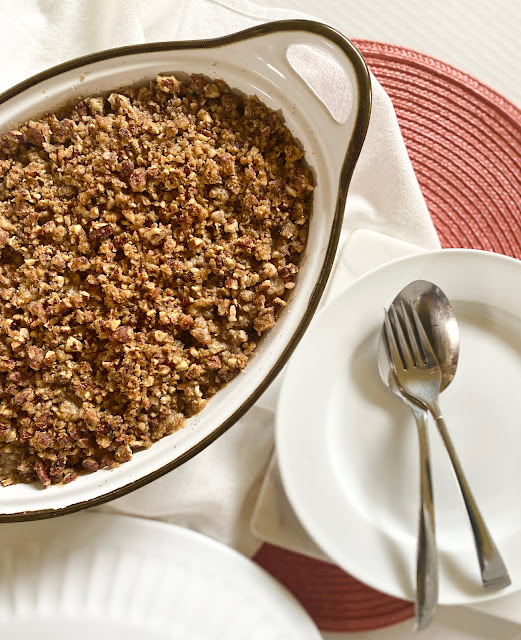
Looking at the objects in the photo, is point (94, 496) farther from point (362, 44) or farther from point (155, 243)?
point (362, 44)

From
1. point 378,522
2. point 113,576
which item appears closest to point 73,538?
point 113,576

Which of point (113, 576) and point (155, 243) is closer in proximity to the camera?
point (155, 243)

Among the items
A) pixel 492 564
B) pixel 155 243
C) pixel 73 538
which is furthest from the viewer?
pixel 73 538

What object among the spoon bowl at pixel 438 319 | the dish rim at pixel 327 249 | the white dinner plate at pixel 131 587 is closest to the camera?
the dish rim at pixel 327 249

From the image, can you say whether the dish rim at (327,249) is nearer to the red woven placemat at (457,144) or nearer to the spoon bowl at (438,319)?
the spoon bowl at (438,319)

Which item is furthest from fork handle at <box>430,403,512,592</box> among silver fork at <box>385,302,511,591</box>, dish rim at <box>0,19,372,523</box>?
dish rim at <box>0,19,372,523</box>

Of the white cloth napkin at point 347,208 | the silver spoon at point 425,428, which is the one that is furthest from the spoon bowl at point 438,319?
the white cloth napkin at point 347,208
